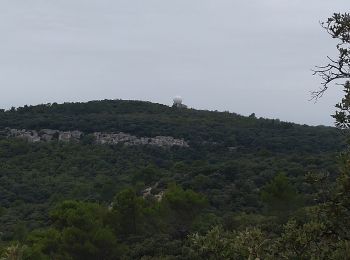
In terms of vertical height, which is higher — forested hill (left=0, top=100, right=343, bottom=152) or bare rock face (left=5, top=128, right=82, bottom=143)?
forested hill (left=0, top=100, right=343, bottom=152)

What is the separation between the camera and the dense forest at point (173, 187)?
4.82m

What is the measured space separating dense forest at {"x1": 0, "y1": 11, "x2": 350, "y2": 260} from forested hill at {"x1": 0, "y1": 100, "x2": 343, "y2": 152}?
0.53 ft

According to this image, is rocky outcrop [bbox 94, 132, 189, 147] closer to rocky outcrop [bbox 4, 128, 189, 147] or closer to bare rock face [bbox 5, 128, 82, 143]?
rocky outcrop [bbox 4, 128, 189, 147]

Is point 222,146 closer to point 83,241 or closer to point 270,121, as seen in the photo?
point 270,121

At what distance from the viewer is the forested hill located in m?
57.8

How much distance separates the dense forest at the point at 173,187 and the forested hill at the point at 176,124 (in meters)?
0.16

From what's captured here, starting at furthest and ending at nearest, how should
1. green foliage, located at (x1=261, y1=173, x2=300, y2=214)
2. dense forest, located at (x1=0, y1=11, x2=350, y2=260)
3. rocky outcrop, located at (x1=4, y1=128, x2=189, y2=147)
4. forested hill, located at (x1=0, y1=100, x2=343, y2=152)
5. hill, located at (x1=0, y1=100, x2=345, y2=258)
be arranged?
rocky outcrop, located at (x1=4, y1=128, x2=189, y2=147) < forested hill, located at (x1=0, y1=100, x2=343, y2=152) < hill, located at (x1=0, y1=100, x2=345, y2=258) < green foliage, located at (x1=261, y1=173, x2=300, y2=214) < dense forest, located at (x1=0, y1=11, x2=350, y2=260)

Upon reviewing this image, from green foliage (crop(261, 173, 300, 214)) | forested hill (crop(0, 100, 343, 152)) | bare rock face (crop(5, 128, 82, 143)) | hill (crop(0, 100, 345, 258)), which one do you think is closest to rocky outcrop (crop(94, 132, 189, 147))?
hill (crop(0, 100, 345, 258))

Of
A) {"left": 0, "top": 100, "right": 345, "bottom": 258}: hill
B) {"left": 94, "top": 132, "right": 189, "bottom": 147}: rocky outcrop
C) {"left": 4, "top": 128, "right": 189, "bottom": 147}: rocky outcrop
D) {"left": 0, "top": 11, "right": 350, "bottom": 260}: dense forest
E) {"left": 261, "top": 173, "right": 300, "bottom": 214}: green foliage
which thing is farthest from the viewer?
{"left": 4, "top": 128, "right": 189, "bottom": 147}: rocky outcrop

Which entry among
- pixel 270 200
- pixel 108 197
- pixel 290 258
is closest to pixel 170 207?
pixel 270 200

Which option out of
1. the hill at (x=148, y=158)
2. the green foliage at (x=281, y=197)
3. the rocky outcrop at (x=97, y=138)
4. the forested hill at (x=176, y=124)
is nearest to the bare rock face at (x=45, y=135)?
the rocky outcrop at (x=97, y=138)

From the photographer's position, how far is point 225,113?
7962 centimetres

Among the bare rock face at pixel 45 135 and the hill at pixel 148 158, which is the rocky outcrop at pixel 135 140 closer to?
the hill at pixel 148 158

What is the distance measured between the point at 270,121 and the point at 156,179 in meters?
34.8
